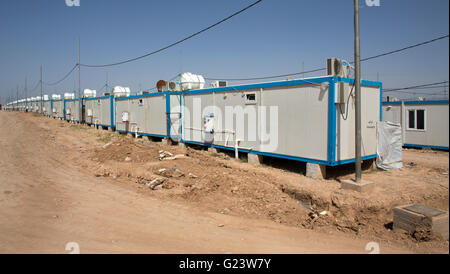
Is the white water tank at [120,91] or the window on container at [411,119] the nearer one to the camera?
the window on container at [411,119]

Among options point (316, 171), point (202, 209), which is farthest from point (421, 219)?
point (316, 171)

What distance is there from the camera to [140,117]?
711 inches

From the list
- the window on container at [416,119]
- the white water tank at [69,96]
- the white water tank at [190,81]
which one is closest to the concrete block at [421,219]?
the window on container at [416,119]

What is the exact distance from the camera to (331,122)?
781 cm

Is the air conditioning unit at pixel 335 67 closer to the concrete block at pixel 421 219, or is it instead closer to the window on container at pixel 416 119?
the concrete block at pixel 421 219

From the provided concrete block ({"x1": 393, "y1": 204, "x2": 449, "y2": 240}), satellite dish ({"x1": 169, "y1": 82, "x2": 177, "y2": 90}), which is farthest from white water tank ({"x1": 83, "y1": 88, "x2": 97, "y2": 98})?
concrete block ({"x1": 393, "y1": 204, "x2": 449, "y2": 240})

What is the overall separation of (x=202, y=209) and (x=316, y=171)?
349 cm

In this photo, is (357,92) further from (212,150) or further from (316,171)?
(212,150)

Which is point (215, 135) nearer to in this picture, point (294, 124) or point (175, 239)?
point (294, 124)

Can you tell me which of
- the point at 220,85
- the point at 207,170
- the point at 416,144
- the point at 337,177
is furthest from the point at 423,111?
the point at 207,170

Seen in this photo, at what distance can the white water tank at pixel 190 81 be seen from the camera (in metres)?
14.1

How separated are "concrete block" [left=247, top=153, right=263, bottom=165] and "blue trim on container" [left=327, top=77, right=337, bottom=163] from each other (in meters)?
2.70

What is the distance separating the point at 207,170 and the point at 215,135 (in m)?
2.96

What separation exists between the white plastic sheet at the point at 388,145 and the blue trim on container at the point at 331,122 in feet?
6.96
